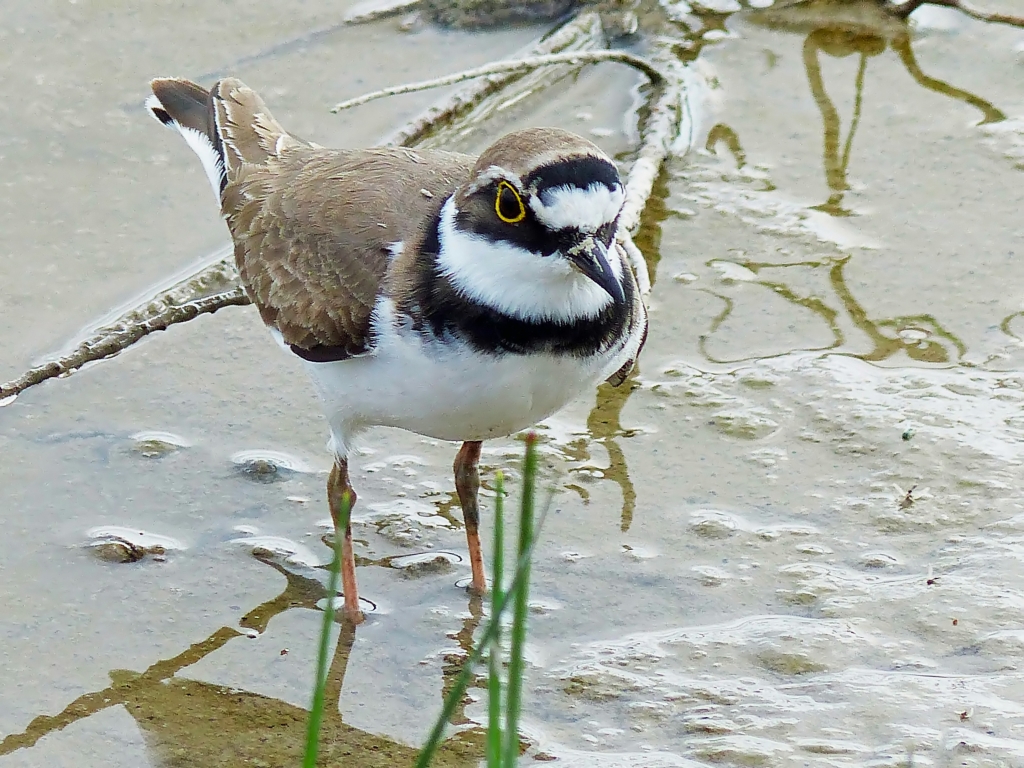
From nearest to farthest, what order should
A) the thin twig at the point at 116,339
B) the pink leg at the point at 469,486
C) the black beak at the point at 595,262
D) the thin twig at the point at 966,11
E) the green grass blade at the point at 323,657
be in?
1. the green grass blade at the point at 323,657
2. the black beak at the point at 595,262
3. the pink leg at the point at 469,486
4. the thin twig at the point at 116,339
5. the thin twig at the point at 966,11

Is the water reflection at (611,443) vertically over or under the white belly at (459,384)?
under

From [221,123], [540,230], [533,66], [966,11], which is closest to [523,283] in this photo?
[540,230]

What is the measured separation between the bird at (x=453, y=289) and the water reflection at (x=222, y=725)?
58cm

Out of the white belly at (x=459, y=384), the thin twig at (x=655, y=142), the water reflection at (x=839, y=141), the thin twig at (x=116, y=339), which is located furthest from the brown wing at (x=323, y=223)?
the water reflection at (x=839, y=141)

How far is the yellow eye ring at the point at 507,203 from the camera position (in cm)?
424

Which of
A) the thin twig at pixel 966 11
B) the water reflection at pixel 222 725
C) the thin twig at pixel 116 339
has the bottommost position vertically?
the water reflection at pixel 222 725

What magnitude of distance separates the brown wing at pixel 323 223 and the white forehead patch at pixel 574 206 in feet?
2.17

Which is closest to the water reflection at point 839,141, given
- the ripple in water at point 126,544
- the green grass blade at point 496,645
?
the ripple in water at point 126,544

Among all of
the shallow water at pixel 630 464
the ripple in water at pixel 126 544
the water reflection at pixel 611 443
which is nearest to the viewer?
the shallow water at pixel 630 464

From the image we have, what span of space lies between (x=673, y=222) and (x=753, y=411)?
151 centimetres

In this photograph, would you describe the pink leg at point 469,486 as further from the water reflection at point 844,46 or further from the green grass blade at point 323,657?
the water reflection at point 844,46

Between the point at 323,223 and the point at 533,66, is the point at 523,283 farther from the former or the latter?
the point at 533,66

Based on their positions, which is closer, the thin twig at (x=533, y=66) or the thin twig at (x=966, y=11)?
the thin twig at (x=533, y=66)

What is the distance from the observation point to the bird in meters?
4.23
